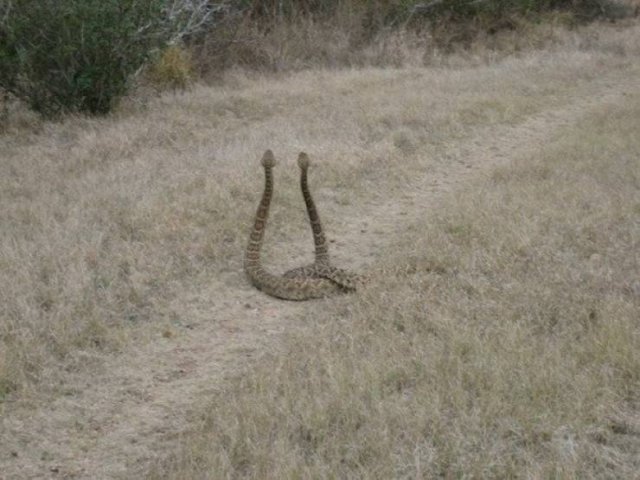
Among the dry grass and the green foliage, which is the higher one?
the dry grass

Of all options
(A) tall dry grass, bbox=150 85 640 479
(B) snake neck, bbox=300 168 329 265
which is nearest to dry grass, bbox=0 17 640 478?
(A) tall dry grass, bbox=150 85 640 479

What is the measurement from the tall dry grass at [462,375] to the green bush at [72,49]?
734cm

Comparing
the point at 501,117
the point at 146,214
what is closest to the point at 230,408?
the point at 146,214

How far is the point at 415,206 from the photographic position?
347 inches

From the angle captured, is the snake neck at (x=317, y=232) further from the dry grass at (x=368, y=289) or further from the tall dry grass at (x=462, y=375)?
the tall dry grass at (x=462, y=375)

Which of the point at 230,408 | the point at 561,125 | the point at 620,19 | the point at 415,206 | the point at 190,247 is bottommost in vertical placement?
the point at 620,19

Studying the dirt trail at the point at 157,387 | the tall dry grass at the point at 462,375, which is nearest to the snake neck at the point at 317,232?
the dirt trail at the point at 157,387

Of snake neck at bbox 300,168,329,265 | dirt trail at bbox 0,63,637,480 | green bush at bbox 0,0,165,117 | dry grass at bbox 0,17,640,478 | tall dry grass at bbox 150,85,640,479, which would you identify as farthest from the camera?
green bush at bbox 0,0,165,117

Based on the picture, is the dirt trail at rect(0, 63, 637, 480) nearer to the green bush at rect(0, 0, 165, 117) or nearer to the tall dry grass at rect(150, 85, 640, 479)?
the tall dry grass at rect(150, 85, 640, 479)

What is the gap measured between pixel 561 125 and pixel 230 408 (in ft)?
30.6

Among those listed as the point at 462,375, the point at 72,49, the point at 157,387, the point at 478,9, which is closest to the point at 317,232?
the point at 157,387

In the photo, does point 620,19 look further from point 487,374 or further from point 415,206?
point 487,374

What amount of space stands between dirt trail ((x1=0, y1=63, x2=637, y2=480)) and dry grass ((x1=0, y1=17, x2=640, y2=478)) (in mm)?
84

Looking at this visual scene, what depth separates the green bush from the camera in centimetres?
1225
